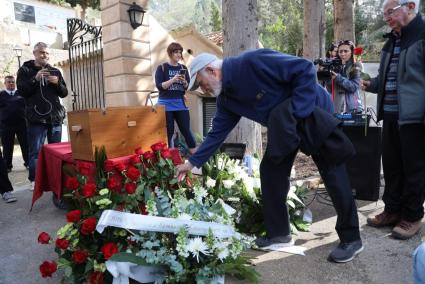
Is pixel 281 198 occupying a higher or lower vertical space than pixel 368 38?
lower

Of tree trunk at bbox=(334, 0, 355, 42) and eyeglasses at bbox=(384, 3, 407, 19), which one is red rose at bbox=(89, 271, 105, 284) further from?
tree trunk at bbox=(334, 0, 355, 42)

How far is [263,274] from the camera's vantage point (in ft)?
7.82

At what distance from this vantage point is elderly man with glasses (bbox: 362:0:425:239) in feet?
8.74

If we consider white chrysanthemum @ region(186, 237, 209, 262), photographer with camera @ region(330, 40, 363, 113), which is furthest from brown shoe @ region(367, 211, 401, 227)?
white chrysanthemum @ region(186, 237, 209, 262)

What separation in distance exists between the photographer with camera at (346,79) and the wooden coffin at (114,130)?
2.16m

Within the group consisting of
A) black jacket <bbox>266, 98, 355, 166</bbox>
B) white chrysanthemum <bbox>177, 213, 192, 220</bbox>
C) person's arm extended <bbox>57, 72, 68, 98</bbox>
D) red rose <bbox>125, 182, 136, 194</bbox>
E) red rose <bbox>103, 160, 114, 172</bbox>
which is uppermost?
person's arm extended <bbox>57, 72, 68, 98</bbox>

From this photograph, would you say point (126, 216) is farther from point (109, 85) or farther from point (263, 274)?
point (109, 85)

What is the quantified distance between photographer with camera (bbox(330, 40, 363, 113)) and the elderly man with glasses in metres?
0.98

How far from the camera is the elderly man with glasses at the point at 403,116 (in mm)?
2664

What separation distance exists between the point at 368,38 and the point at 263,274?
73.4 feet

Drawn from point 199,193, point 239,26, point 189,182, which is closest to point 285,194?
point 199,193

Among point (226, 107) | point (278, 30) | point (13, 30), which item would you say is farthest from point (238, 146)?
point (13, 30)

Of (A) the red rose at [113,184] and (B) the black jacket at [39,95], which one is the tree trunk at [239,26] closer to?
(B) the black jacket at [39,95]

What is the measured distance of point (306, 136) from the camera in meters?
2.36
